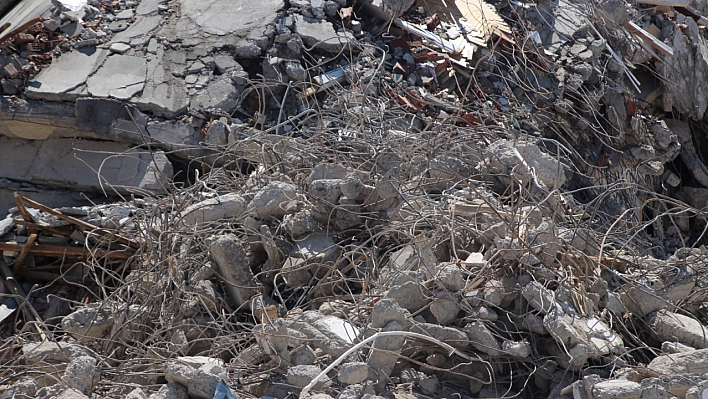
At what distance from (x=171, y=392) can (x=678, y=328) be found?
2429 millimetres

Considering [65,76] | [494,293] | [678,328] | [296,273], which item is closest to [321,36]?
[65,76]

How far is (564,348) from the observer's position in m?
3.06

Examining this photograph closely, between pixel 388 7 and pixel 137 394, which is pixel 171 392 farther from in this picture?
pixel 388 7

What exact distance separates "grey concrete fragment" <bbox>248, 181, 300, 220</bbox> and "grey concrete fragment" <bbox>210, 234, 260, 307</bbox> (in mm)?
295

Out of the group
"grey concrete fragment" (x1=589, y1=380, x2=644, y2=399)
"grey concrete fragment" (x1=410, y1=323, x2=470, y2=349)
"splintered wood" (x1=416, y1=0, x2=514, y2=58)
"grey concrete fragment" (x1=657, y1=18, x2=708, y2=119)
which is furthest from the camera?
"grey concrete fragment" (x1=657, y1=18, x2=708, y2=119)

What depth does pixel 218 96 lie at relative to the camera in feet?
17.2

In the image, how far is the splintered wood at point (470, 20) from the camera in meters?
6.02

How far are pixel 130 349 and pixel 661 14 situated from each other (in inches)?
251

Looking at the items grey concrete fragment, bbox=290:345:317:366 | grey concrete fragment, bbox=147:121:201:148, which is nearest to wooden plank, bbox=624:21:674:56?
grey concrete fragment, bbox=147:121:201:148

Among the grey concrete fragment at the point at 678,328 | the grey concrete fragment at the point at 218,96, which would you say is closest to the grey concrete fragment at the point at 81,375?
the grey concrete fragment at the point at 218,96

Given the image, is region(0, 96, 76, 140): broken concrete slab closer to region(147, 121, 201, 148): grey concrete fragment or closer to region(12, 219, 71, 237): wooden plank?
region(147, 121, 201, 148): grey concrete fragment

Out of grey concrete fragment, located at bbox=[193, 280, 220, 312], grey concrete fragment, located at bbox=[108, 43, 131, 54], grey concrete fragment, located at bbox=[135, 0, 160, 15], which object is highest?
grey concrete fragment, located at bbox=[135, 0, 160, 15]

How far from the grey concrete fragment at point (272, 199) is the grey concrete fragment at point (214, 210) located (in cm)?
13

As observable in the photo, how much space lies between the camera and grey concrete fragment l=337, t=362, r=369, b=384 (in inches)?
117
